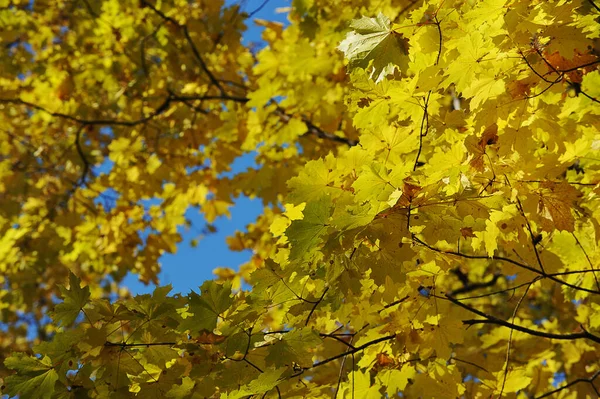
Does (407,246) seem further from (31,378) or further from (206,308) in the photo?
(31,378)

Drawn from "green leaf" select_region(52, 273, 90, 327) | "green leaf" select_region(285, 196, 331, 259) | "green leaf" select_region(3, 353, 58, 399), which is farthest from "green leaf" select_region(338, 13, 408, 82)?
"green leaf" select_region(3, 353, 58, 399)

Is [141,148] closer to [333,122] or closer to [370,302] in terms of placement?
[333,122]

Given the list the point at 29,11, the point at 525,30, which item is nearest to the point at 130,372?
the point at 525,30

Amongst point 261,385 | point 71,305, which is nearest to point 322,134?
point 71,305

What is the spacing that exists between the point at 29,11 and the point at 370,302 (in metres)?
5.44

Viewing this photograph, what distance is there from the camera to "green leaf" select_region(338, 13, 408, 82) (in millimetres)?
1483

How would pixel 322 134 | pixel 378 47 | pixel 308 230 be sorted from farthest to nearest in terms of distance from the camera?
pixel 322 134
pixel 378 47
pixel 308 230

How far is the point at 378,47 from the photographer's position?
149 cm

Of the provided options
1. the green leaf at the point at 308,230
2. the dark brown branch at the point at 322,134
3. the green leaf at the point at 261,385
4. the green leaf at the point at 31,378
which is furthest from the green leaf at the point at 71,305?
the dark brown branch at the point at 322,134

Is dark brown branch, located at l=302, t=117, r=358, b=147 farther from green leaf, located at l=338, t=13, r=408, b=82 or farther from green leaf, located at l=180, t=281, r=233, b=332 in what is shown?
green leaf, located at l=180, t=281, r=233, b=332

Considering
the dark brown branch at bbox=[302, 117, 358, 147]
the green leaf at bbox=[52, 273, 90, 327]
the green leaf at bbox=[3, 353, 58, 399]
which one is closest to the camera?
the green leaf at bbox=[3, 353, 58, 399]

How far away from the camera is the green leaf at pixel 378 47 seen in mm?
1483

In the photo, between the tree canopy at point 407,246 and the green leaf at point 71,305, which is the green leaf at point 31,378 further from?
the green leaf at point 71,305

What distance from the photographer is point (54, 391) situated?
142 cm
